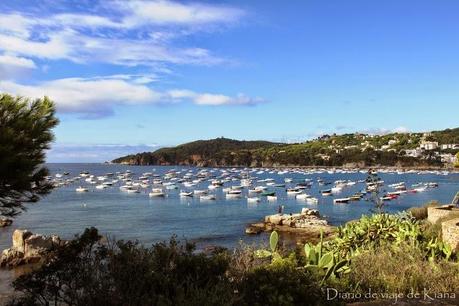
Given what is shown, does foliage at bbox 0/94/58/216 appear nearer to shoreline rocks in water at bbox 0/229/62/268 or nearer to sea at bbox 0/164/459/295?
sea at bbox 0/164/459/295

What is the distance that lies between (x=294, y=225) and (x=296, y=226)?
0.46 meters

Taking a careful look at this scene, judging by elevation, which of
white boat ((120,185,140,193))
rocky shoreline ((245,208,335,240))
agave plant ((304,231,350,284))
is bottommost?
rocky shoreline ((245,208,335,240))

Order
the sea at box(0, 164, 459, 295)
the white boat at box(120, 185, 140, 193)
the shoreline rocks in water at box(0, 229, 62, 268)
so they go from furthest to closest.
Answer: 1. the white boat at box(120, 185, 140, 193)
2. the sea at box(0, 164, 459, 295)
3. the shoreline rocks in water at box(0, 229, 62, 268)

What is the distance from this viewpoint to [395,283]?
374 inches

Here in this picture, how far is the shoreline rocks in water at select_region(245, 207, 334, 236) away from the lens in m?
45.5

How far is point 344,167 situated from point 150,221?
15452 cm

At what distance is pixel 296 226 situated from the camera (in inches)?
1874

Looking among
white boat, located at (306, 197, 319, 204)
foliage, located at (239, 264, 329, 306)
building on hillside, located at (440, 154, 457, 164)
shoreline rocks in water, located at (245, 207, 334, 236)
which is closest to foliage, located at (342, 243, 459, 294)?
foliage, located at (239, 264, 329, 306)

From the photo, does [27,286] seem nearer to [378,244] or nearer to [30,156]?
[30,156]

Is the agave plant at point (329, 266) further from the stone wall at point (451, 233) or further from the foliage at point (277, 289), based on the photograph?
the stone wall at point (451, 233)

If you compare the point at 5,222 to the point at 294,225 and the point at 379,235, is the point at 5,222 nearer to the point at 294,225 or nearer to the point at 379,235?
the point at 294,225

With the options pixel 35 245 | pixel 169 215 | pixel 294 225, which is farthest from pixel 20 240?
pixel 169 215

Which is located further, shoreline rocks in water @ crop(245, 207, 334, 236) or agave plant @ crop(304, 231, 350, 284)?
shoreline rocks in water @ crop(245, 207, 334, 236)

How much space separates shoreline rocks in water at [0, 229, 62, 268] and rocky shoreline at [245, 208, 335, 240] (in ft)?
62.1
